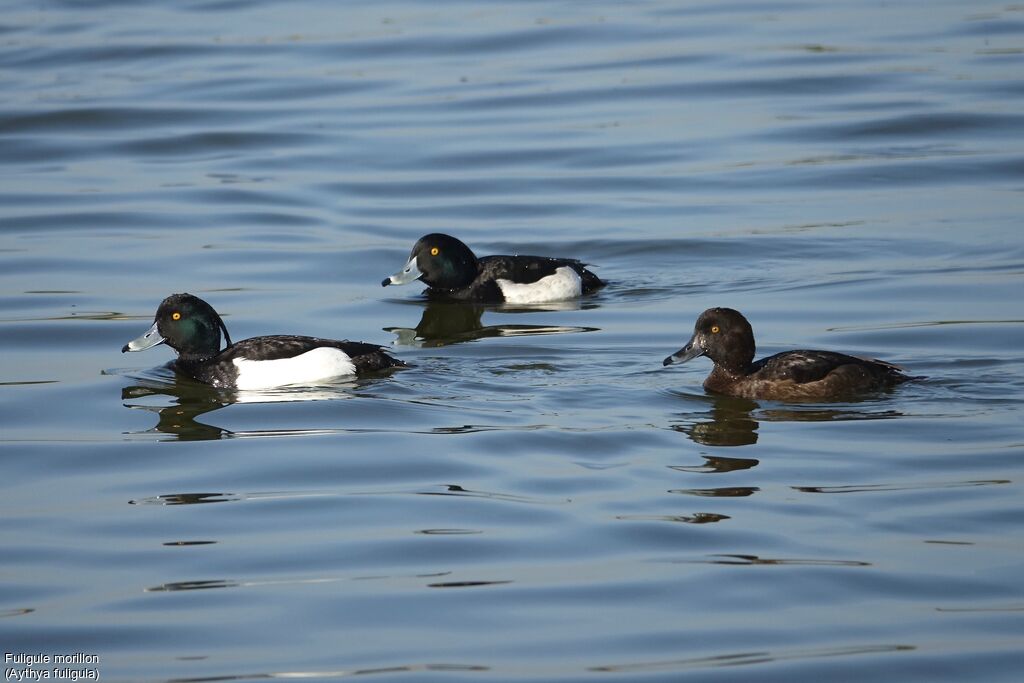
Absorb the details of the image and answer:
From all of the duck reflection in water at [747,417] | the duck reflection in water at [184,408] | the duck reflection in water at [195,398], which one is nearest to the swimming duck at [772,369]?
the duck reflection in water at [747,417]

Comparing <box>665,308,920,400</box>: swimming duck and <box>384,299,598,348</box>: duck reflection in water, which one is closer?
<box>665,308,920,400</box>: swimming duck

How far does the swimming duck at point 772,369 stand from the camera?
35.4ft

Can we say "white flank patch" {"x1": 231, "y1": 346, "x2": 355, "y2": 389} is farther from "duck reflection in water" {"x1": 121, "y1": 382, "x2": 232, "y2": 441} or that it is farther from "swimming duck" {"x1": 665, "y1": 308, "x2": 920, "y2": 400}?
"swimming duck" {"x1": 665, "y1": 308, "x2": 920, "y2": 400}

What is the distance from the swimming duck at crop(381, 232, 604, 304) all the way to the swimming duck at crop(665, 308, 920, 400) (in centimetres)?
338

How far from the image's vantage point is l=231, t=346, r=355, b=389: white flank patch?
11.6m

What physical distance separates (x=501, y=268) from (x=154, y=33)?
1579 centimetres

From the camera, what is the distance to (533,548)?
26.5ft

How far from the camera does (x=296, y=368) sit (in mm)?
11633

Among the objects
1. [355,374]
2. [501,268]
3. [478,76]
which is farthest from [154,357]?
[478,76]

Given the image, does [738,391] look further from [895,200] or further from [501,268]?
[895,200]

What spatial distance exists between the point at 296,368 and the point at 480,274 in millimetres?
3721

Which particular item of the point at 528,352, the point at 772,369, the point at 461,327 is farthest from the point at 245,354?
the point at 772,369

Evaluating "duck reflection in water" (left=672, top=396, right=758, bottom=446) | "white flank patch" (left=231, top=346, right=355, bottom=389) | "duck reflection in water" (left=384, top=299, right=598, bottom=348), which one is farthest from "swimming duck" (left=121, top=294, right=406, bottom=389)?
"duck reflection in water" (left=672, top=396, right=758, bottom=446)

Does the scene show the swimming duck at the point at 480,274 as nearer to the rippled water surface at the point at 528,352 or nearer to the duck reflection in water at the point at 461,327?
the duck reflection in water at the point at 461,327
